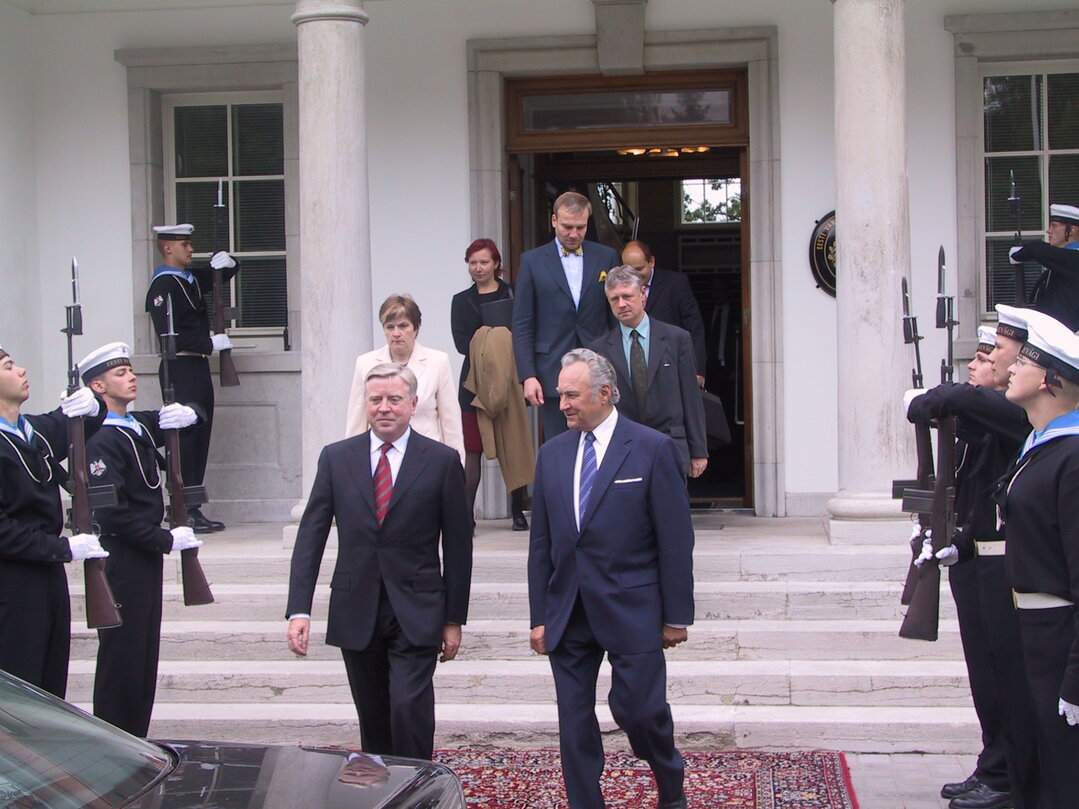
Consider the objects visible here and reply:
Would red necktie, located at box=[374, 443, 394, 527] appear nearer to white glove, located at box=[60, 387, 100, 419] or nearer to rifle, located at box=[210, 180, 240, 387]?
white glove, located at box=[60, 387, 100, 419]

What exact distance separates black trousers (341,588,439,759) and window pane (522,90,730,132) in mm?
6002

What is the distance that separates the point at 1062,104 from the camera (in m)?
10.3

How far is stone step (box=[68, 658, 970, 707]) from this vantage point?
706 cm

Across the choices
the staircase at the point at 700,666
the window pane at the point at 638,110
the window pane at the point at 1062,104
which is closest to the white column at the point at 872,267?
the staircase at the point at 700,666

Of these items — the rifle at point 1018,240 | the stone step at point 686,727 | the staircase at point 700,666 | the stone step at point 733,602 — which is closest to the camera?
the stone step at point 686,727

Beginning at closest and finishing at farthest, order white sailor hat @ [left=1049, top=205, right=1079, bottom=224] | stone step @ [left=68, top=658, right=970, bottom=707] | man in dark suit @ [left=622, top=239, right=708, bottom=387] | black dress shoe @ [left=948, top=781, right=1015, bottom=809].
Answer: black dress shoe @ [left=948, top=781, right=1015, bottom=809] → stone step @ [left=68, top=658, right=970, bottom=707] → white sailor hat @ [left=1049, top=205, right=1079, bottom=224] → man in dark suit @ [left=622, top=239, right=708, bottom=387]

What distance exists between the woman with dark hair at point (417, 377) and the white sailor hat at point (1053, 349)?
3563 millimetres

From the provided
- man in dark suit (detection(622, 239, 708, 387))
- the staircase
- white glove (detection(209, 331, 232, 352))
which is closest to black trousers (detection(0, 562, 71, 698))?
the staircase

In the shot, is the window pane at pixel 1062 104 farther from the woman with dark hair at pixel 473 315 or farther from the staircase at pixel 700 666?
the woman with dark hair at pixel 473 315

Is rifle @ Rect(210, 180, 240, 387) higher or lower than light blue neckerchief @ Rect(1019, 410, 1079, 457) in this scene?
higher

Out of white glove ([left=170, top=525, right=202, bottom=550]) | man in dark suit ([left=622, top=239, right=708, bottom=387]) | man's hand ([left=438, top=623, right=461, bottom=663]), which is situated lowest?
man's hand ([left=438, top=623, right=461, bottom=663])

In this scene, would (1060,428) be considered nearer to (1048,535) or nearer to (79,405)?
(1048,535)

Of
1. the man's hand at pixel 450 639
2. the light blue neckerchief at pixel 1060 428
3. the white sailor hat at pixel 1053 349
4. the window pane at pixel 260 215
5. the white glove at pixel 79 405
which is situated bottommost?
the man's hand at pixel 450 639

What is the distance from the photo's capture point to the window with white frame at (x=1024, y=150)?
407 inches
